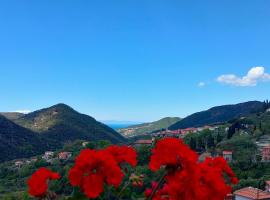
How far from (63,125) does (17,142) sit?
2627 centimetres

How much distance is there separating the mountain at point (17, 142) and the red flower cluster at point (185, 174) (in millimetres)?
84140

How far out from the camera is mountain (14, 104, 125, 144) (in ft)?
367

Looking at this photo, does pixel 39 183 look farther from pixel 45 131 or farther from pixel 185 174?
pixel 45 131

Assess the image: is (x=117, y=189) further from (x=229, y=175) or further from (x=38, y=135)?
(x=38, y=135)

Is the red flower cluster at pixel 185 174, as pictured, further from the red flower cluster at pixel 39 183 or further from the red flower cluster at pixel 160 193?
the red flower cluster at pixel 39 183

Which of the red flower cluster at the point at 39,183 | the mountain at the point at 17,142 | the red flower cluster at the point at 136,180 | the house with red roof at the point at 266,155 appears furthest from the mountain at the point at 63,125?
the red flower cluster at the point at 39,183

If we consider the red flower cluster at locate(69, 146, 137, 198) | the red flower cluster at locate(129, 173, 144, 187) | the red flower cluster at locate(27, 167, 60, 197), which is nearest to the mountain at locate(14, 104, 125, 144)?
the red flower cluster at locate(129, 173, 144, 187)

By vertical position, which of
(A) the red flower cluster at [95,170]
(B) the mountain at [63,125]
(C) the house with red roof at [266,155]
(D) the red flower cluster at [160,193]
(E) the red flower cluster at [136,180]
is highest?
(B) the mountain at [63,125]

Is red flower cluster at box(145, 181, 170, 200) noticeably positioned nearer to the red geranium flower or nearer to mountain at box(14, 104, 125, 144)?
the red geranium flower

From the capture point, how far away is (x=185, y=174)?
1745 mm

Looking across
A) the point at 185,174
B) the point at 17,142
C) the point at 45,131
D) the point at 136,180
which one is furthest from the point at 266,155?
the point at 45,131

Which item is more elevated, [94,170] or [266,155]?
[94,170]

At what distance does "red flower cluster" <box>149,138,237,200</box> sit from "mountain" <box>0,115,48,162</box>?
276ft

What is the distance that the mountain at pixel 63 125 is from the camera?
11175 centimetres
